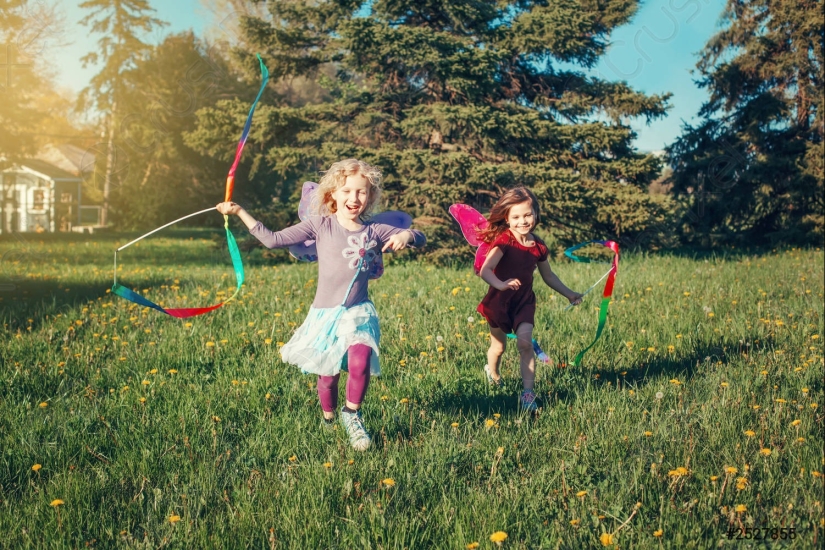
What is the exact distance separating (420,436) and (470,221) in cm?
172

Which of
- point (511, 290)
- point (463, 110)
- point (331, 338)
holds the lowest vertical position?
point (331, 338)

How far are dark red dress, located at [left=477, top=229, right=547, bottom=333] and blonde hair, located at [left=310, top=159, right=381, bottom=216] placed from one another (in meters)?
1.06

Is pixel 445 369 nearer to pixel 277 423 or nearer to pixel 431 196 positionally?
pixel 277 423

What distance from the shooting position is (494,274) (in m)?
4.79

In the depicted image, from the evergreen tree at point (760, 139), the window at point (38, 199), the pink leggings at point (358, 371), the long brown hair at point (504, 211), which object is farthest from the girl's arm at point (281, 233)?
the window at point (38, 199)

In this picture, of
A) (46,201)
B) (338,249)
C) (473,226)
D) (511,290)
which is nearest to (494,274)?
(511,290)

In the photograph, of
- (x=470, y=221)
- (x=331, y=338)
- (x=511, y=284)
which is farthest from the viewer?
(x=470, y=221)

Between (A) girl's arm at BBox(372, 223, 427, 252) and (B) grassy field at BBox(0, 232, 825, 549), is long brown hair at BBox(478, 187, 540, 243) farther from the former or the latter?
(B) grassy field at BBox(0, 232, 825, 549)

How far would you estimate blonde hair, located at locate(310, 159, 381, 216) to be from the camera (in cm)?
395

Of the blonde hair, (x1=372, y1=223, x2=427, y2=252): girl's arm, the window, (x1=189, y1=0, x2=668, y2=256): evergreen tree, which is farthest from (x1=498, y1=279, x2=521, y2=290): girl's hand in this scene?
the window

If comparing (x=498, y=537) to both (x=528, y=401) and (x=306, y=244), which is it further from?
(x=306, y=244)

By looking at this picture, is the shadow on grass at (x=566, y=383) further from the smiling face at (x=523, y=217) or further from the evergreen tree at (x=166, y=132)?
the evergreen tree at (x=166, y=132)

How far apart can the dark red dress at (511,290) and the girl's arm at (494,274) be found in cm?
6

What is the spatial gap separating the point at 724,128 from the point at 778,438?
18.1 metres
